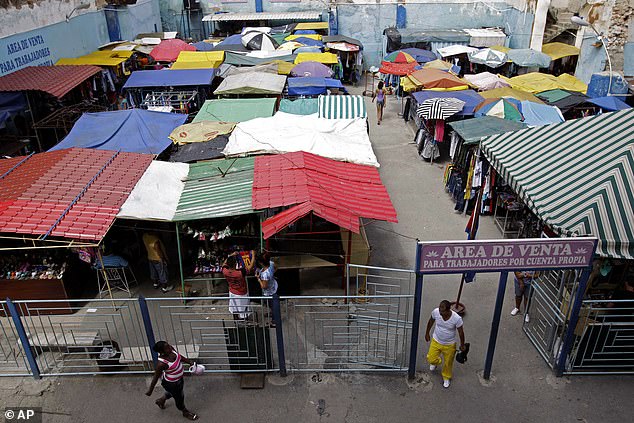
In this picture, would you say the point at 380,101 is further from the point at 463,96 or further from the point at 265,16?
the point at 265,16

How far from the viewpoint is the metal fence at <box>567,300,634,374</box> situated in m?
7.08

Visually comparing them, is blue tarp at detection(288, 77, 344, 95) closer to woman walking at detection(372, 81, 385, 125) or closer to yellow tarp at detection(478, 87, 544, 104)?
woman walking at detection(372, 81, 385, 125)

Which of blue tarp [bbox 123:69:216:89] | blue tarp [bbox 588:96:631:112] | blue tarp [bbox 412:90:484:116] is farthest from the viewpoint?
blue tarp [bbox 123:69:216:89]

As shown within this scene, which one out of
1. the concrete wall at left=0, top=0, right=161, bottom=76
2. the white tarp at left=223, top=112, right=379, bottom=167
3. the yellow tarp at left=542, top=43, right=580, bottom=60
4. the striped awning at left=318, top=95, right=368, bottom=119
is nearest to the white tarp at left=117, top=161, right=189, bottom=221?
the white tarp at left=223, top=112, right=379, bottom=167

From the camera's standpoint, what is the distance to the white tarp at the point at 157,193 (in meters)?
8.81

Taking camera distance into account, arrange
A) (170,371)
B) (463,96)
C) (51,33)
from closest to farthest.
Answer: (170,371), (463,96), (51,33)

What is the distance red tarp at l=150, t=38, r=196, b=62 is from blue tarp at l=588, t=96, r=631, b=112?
1739 cm

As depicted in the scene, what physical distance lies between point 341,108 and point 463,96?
4.61 meters

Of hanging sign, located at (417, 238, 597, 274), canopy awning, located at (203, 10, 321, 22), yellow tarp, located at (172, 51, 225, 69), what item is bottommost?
yellow tarp, located at (172, 51, 225, 69)

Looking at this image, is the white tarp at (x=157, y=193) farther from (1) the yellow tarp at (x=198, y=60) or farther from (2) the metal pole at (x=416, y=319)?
(1) the yellow tarp at (x=198, y=60)

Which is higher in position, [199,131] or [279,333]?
[199,131]

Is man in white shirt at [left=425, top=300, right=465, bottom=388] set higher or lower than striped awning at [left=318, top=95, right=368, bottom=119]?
lower

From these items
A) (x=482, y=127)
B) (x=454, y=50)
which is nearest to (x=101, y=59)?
(x=482, y=127)

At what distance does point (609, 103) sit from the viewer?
1584 cm
